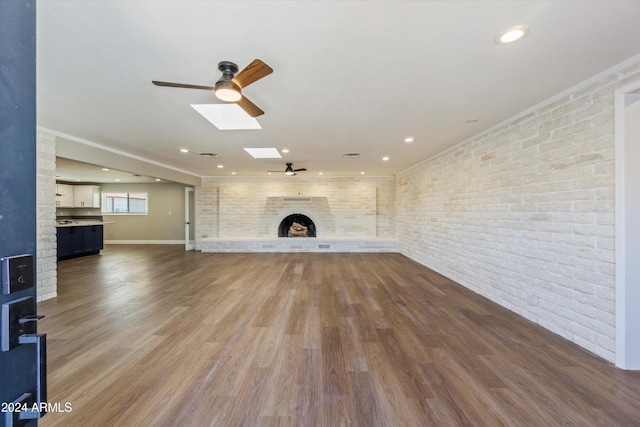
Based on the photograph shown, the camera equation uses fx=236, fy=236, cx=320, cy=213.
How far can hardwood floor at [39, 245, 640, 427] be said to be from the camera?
147 cm

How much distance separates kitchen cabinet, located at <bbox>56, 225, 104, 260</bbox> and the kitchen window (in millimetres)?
2103

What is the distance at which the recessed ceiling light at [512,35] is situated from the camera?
4.86 ft

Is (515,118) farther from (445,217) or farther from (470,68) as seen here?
(445,217)

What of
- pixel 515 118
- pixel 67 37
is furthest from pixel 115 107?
pixel 515 118

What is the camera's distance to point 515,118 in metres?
2.83

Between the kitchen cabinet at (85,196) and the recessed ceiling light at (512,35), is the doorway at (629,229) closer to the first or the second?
the recessed ceiling light at (512,35)

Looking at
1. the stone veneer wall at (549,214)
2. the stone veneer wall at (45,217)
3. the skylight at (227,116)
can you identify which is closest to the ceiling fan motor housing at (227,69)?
the skylight at (227,116)

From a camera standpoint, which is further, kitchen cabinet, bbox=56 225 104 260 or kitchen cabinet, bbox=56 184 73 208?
kitchen cabinet, bbox=56 184 73 208

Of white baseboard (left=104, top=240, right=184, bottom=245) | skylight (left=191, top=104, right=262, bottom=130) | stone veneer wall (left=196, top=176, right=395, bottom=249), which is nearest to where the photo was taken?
skylight (left=191, top=104, right=262, bottom=130)

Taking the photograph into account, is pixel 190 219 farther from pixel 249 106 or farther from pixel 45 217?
pixel 249 106

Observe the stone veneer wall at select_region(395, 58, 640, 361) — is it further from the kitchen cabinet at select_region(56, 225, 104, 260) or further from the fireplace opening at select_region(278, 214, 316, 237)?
the kitchen cabinet at select_region(56, 225, 104, 260)

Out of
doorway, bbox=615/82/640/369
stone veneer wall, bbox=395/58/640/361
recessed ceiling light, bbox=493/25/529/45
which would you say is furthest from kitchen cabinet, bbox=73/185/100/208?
doorway, bbox=615/82/640/369

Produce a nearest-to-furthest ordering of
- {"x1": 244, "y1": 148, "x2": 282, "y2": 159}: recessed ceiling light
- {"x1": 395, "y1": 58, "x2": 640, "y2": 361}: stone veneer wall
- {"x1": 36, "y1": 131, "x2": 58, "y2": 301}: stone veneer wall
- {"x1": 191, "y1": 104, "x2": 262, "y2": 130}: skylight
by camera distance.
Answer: {"x1": 395, "y1": 58, "x2": 640, "y2": 361}: stone veneer wall
{"x1": 191, "y1": 104, "x2": 262, "y2": 130}: skylight
{"x1": 36, "y1": 131, "x2": 58, "y2": 301}: stone veneer wall
{"x1": 244, "y1": 148, "x2": 282, "y2": 159}: recessed ceiling light

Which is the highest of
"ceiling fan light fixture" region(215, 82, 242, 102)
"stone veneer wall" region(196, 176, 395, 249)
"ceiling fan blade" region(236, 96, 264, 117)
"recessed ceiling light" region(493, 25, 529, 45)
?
"recessed ceiling light" region(493, 25, 529, 45)
